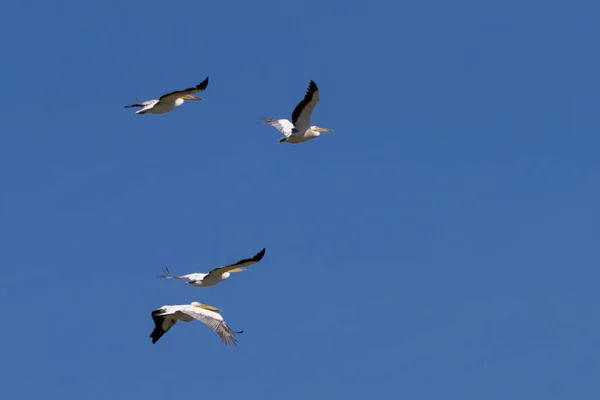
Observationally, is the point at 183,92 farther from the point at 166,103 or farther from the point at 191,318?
the point at 191,318

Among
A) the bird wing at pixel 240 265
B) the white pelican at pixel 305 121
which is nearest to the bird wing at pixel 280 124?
the white pelican at pixel 305 121

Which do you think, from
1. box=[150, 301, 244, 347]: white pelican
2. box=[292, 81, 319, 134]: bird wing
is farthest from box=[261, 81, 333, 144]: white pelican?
box=[150, 301, 244, 347]: white pelican

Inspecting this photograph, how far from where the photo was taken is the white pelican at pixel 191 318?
26.6m

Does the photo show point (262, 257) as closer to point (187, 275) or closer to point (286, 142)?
point (187, 275)

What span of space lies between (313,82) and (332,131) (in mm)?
2360

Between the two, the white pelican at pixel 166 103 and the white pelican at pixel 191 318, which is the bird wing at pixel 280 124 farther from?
the white pelican at pixel 191 318

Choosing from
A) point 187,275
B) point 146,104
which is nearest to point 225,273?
point 187,275

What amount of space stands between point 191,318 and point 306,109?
671 cm

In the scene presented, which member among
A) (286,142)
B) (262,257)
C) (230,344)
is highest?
(286,142)

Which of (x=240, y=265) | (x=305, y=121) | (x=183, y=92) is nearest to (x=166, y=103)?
(x=183, y=92)

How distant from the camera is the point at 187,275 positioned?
97.9 ft

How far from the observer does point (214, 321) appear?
26.9m

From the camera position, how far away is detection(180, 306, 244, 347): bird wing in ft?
86.6

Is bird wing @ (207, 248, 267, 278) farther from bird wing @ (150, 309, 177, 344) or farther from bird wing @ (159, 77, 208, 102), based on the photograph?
bird wing @ (159, 77, 208, 102)
